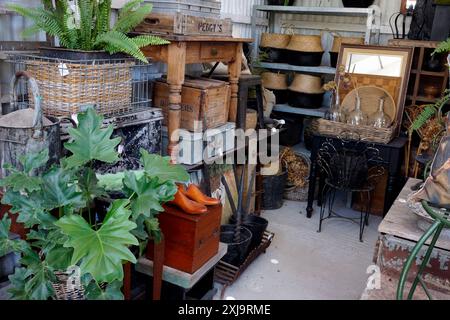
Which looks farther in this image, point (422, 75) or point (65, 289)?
point (422, 75)

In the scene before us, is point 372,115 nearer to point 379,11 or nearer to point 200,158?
point 379,11

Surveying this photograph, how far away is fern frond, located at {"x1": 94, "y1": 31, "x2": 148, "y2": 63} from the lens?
1893 millimetres

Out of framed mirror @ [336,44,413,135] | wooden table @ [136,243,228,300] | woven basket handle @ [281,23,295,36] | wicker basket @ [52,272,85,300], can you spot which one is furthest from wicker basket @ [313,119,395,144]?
wicker basket @ [52,272,85,300]

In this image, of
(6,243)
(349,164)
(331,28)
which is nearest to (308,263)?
(349,164)

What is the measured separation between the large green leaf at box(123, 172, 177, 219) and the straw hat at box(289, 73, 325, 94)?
2.73m

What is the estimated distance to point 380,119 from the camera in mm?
3402

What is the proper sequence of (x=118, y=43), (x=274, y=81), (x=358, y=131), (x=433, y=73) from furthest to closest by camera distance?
(x=274, y=81), (x=433, y=73), (x=358, y=131), (x=118, y=43)

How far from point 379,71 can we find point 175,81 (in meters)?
1.96

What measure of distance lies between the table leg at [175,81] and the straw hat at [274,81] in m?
1.93

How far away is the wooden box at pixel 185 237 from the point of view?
1.92 m

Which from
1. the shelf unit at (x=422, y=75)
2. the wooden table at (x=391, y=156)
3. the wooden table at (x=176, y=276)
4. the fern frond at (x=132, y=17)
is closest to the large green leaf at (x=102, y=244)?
the wooden table at (x=176, y=276)

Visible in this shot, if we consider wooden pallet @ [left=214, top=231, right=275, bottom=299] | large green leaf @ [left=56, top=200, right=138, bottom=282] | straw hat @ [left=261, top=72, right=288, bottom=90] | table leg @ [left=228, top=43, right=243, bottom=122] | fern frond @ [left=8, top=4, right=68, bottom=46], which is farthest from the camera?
straw hat @ [left=261, top=72, right=288, bottom=90]

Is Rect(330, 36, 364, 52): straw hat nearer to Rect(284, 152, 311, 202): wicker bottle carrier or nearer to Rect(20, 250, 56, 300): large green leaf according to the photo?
Rect(284, 152, 311, 202): wicker bottle carrier

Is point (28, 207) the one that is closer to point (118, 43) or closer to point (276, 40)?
point (118, 43)
